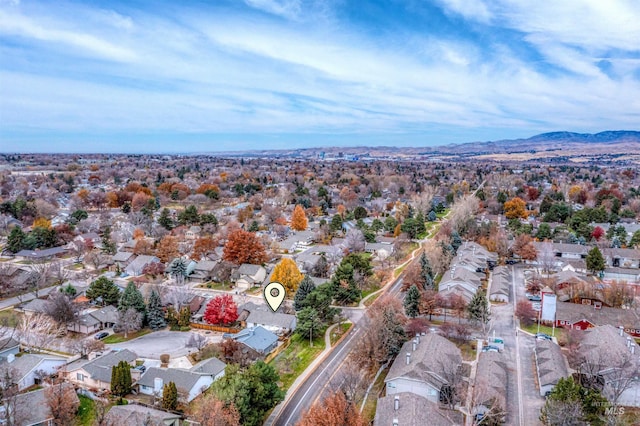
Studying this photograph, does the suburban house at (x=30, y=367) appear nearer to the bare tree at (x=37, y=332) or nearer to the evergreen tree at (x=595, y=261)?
the bare tree at (x=37, y=332)

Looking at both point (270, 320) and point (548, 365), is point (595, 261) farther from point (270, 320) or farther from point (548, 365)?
point (270, 320)

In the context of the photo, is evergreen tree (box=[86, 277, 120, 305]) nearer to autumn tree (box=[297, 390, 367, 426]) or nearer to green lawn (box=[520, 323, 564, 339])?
autumn tree (box=[297, 390, 367, 426])

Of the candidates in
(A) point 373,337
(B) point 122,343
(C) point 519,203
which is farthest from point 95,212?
(C) point 519,203

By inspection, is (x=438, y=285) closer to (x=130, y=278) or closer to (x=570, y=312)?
(x=570, y=312)

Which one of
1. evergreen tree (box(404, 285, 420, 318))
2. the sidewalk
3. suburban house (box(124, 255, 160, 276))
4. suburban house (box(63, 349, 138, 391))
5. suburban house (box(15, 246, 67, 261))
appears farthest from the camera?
suburban house (box(15, 246, 67, 261))

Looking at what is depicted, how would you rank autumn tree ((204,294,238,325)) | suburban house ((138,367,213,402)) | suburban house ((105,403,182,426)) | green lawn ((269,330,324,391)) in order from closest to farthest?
suburban house ((105,403,182,426)) → suburban house ((138,367,213,402)) → green lawn ((269,330,324,391)) → autumn tree ((204,294,238,325))

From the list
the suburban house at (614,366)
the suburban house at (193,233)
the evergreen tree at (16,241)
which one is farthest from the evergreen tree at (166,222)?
the suburban house at (614,366)

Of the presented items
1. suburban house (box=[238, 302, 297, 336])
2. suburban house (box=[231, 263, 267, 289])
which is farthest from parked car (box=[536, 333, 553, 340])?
suburban house (box=[231, 263, 267, 289])
